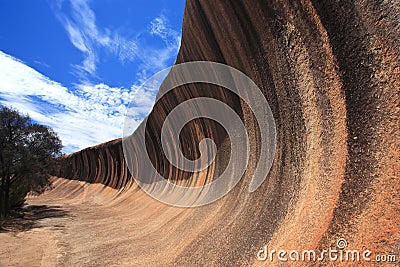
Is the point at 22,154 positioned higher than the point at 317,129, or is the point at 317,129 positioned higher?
the point at 22,154

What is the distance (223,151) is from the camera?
643cm

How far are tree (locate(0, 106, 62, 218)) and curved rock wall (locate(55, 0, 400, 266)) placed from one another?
39.2 feet

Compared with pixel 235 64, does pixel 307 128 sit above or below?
below

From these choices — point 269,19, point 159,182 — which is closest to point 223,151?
point 269,19

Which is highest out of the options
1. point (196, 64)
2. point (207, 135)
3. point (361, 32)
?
point (196, 64)

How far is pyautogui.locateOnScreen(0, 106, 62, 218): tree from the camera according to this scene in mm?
13125

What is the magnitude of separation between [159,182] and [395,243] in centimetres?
1281

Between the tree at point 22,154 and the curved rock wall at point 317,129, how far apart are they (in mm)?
11951

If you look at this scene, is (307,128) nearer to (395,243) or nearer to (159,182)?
(395,243)

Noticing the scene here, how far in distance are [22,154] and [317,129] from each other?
47.5 feet

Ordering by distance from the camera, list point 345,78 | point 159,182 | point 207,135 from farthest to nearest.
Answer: point 159,182 → point 207,135 → point 345,78

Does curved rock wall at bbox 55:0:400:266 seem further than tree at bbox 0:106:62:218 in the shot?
No

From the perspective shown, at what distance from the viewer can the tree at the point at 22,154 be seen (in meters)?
13.1

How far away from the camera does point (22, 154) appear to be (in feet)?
45.5
